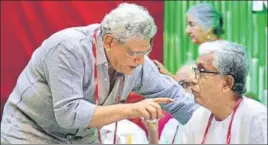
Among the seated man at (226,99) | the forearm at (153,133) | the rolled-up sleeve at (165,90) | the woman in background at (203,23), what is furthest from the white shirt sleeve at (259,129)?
the woman in background at (203,23)

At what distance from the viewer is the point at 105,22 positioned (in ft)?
5.47

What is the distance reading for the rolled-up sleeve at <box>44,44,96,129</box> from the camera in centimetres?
163

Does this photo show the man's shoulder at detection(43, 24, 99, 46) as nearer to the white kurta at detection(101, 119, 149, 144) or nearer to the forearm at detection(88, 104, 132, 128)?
the forearm at detection(88, 104, 132, 128)

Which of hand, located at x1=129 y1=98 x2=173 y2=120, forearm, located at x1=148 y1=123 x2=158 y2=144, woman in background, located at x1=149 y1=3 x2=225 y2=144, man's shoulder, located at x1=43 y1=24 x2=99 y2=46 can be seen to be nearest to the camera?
hand, located at x1=129 y1=98 x2=173 y2=120

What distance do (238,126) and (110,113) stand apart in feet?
1.42

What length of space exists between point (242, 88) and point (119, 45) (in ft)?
1.38

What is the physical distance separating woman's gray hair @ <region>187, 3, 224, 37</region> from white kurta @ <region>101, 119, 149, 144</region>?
0.79 m

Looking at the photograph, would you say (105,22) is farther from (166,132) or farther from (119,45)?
(166,132)

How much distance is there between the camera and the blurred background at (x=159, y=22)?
291 centimetres

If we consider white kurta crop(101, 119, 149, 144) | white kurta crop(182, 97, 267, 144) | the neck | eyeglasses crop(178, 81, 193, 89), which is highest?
eyeglasses crop(178, 81, 193, 89)

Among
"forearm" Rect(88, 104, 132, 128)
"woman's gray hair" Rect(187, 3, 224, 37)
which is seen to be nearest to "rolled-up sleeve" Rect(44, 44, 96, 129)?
"forearm" Rect(88, 104, 132, 128)

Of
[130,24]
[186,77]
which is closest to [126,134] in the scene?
[186,77]

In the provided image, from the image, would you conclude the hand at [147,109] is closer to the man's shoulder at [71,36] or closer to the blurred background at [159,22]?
the man's shoulder at [71,36]

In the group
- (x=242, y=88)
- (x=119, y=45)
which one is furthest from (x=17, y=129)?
(x=242, y=88)
